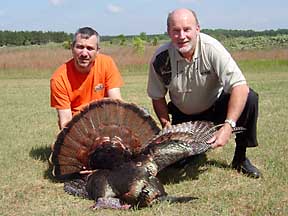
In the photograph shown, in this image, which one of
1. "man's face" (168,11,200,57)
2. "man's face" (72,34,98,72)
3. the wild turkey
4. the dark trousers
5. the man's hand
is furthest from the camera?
"man's face" (72,34,98,72)

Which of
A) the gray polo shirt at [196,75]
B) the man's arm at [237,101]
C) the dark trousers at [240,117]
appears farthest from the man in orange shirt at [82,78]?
the man's arm at [237,101]

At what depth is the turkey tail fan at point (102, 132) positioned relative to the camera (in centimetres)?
474

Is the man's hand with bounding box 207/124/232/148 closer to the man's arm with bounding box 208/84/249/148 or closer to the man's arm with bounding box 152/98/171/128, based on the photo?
the man's arm with bounding box 208/84/249/148

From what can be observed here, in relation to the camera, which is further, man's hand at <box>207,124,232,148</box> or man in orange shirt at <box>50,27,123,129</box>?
man in orange shirt at <box>50,27,123,129</box>

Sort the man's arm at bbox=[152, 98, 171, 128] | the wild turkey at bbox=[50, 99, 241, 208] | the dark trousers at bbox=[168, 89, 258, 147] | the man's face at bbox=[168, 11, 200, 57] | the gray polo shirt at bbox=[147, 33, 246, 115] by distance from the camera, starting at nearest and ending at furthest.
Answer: the wild turkey at bbox=[50, 99, 241, 208] → the man's face at bbox=[168, 11, 200, 57] → the gray polo shirt at bbox=[147, 33, 246, 115] → the dark trousers at bbox=[168, 89, 258, 147] → the man's arm at bbox=[152, 98, 171, 128]

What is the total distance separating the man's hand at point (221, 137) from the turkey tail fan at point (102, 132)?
2.01 ft

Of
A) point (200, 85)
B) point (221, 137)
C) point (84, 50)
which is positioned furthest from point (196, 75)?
Result: point (84, 50)

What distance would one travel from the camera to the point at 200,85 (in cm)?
511

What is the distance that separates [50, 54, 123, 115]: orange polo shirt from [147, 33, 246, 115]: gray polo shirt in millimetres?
605

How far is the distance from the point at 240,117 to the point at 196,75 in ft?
2.07

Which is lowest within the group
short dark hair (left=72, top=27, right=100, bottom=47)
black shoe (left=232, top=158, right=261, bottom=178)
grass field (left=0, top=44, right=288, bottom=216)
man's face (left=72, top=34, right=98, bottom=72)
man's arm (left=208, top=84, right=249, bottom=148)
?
grass field (left=0, top=44, right=288, bottom=216)

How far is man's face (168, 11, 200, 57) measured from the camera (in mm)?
4648

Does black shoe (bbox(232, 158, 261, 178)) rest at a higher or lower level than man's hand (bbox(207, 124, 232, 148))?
lower

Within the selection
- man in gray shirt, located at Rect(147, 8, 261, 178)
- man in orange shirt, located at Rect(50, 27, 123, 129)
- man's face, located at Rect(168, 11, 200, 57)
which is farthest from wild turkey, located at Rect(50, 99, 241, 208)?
man's face, located at Rect(168, 11, 200, 57)
